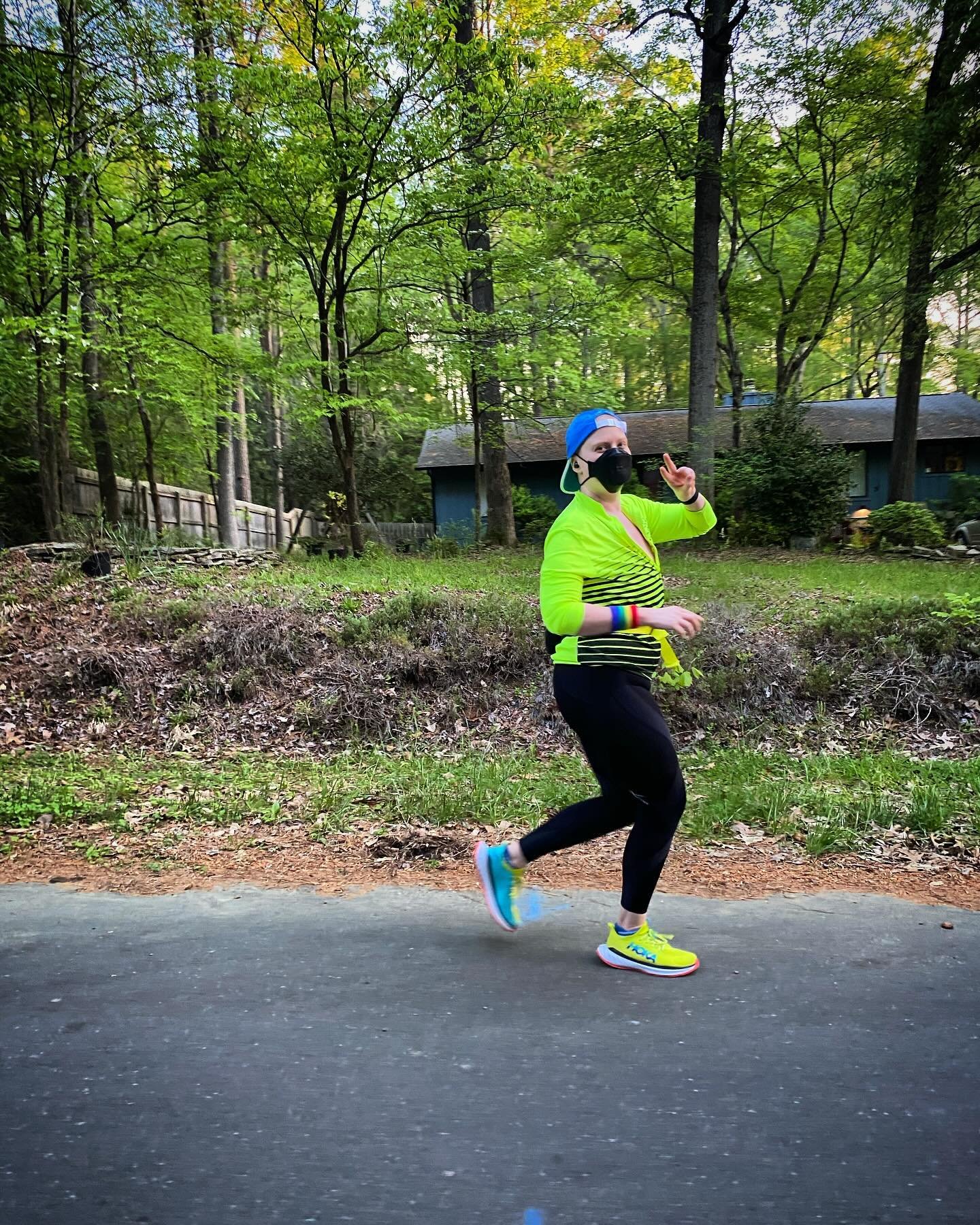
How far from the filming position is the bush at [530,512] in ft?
75.5

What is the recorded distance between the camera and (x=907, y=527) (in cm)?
1559

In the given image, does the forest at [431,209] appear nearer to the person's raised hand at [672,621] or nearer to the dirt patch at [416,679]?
the dirt patch at [416,679]

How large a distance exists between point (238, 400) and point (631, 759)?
1935cm

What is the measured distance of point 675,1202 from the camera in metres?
1.97

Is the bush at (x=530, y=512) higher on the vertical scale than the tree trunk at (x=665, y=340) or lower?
lower

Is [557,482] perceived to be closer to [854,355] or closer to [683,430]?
[683,430]

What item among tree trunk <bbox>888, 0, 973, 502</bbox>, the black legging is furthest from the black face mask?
tree trunk <bbox>888, 0, 973, 502</bbox>

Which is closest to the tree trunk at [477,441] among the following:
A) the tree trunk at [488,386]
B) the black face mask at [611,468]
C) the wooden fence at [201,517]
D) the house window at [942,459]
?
the tree trunk at [488,386]

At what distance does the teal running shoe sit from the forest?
9785mm

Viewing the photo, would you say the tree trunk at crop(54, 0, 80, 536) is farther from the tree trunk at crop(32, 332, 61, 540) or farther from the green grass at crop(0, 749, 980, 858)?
the green grass at crop(0, 749, 980, 858)

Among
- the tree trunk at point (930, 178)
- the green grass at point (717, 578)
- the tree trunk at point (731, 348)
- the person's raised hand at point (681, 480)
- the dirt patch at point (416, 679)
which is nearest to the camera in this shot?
the person's raised hand at point (681, 480)

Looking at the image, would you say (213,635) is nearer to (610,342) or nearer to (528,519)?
(528,519)

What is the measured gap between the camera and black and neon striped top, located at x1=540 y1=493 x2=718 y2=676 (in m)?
3.00

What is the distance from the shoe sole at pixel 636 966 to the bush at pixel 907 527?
1448 centimetres
